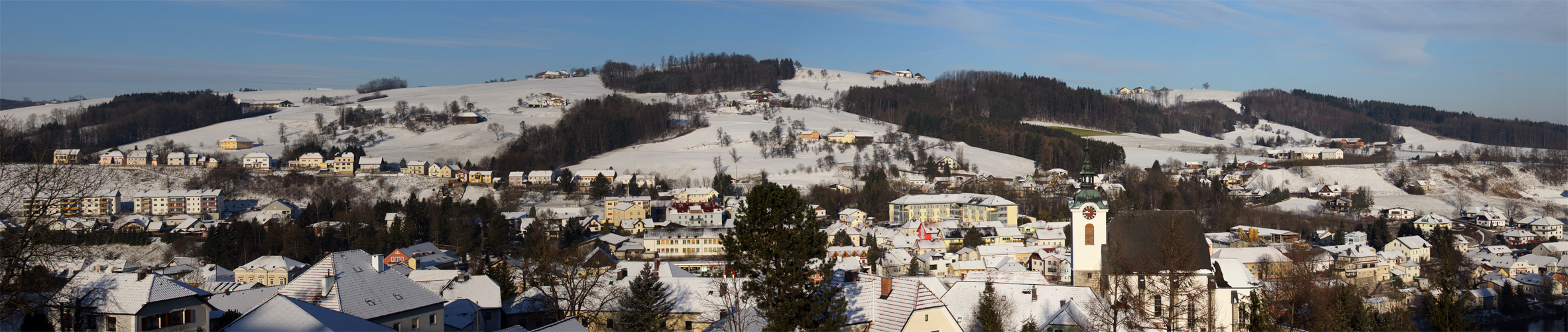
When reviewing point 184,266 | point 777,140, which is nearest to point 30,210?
point 184,266

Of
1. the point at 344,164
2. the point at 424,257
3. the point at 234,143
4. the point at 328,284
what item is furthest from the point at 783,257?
the point at 234,143

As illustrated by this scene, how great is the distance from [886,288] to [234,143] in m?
105

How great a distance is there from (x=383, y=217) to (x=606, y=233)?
1507 centimetres

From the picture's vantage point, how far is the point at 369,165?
308ft

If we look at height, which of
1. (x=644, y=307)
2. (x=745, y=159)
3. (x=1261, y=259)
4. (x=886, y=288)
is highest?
(x=745, y=159)

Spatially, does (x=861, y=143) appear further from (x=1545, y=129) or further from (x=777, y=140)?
(x=1545, y=129)

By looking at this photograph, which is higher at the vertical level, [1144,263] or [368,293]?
[1144,263]

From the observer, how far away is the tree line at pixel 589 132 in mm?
100875

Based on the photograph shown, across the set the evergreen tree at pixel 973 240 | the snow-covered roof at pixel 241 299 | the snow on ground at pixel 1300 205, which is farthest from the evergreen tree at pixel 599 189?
the snow on ground at pixel 1300 205

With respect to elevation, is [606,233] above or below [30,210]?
below

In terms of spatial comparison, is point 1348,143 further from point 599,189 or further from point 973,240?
point 599,189

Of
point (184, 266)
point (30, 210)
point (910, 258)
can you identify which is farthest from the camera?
point (910, 258)

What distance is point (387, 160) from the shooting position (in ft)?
329

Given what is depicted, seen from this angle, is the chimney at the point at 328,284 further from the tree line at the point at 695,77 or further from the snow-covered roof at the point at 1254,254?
the tree line at the point at 695,77
